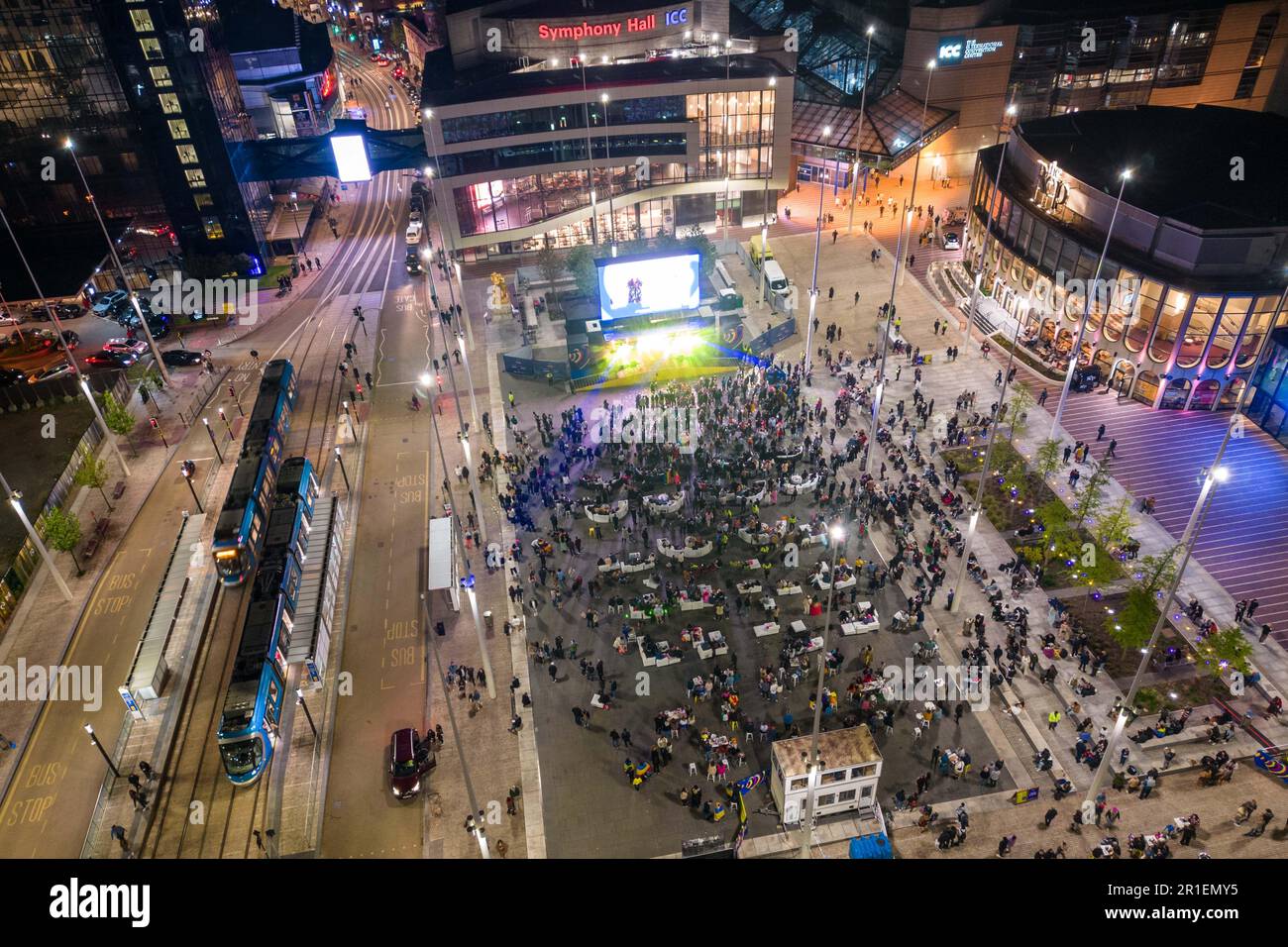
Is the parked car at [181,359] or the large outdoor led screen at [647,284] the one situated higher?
the large outdoor led screen at [647,284]

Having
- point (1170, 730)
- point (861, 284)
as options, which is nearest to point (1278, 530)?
point (1170, 730)

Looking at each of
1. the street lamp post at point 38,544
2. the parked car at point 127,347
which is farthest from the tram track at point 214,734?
the parked car at point 127,347

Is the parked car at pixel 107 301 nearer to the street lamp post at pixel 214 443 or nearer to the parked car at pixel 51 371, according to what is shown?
the parked car at pixel 51 371

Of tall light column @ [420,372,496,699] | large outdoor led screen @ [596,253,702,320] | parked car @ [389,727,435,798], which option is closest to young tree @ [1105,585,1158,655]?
tall light column @ [420,372,496,699]

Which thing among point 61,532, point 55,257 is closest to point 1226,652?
point 61,532

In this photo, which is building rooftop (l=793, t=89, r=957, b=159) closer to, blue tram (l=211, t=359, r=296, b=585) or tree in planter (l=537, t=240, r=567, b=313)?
tree in planter (l=537, t=240, r=567, b=313)

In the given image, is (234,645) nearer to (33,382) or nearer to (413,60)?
(33,382)

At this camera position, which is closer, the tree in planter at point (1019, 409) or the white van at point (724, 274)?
the tree in planter at point (1019, 409)
